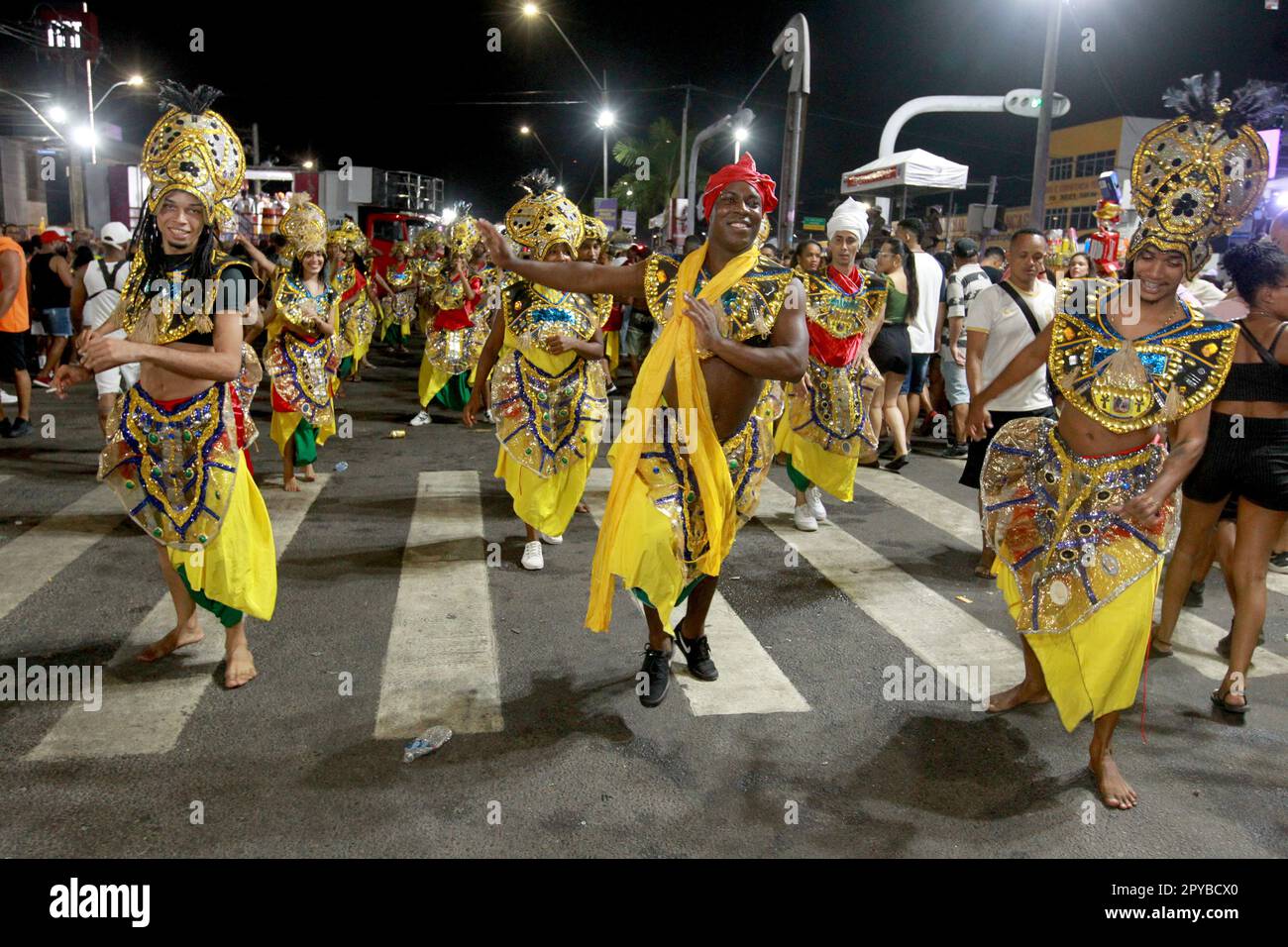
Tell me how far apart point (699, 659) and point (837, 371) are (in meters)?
3.06

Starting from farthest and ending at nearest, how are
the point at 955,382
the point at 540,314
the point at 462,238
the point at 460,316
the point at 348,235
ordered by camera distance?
the point at 348,235
the point at 462,238
the point at 460,316
the point at 955,382
the point at 540,314

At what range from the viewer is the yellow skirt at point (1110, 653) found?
332cm

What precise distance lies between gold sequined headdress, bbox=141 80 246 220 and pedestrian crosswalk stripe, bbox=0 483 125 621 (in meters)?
2.57

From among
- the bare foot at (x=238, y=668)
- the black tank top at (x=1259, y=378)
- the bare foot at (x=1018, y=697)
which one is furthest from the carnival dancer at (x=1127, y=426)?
the bare foot at (x=238, y=668)

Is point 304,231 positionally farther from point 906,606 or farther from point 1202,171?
point 1202,171

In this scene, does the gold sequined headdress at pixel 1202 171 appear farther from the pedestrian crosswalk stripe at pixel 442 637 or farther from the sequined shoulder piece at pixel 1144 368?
the pedestrian crosswalk stripe at pixel 442 637

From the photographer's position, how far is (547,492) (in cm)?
576

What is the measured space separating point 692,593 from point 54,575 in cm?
381

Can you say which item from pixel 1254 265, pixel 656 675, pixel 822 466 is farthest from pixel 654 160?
pixel 656 675

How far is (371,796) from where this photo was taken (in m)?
3.25

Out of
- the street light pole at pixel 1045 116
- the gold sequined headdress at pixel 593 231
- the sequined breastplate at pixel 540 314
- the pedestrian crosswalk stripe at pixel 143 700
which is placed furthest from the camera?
the street light pole at pixel 1045 116
